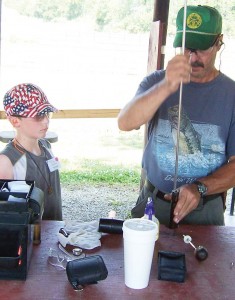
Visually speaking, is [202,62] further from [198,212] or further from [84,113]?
[84,113]

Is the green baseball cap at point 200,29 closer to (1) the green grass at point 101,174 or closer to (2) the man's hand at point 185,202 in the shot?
(2) the man's hand at point 185,202

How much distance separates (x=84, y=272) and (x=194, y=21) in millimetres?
1231

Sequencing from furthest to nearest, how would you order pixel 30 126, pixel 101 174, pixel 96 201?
pixel 101 174, pixel 96 201, pixel 30 126

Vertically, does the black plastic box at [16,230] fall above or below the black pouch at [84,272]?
above

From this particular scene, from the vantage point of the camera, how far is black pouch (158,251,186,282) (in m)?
1.46

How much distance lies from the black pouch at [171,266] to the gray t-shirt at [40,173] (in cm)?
82

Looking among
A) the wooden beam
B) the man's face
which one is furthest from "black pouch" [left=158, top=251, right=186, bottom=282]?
the wooden beam

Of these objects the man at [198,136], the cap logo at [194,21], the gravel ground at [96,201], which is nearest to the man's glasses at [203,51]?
the man at [198,136]

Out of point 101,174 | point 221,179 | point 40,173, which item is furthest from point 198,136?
point 101,174

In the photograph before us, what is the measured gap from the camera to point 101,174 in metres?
6.00

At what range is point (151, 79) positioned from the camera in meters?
2.22

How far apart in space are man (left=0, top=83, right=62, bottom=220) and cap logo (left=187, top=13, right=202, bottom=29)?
2.65 ft

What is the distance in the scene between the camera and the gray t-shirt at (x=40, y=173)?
2.10 metres

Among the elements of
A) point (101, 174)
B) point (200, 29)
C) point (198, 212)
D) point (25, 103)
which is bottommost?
point (101, 174)
